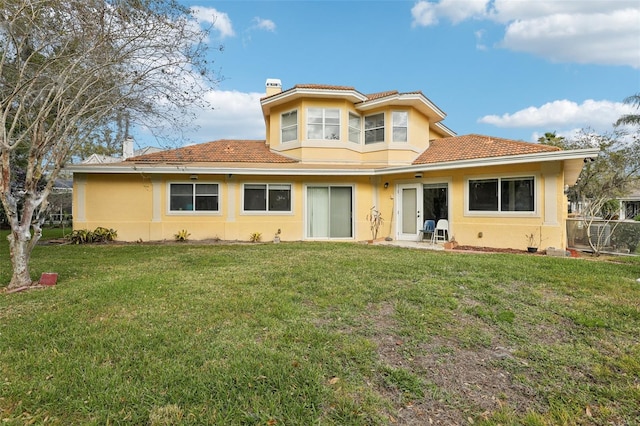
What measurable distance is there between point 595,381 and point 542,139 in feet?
106

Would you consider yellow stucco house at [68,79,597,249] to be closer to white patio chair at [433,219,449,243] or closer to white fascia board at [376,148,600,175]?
white fascia board at [376,148,600,175]

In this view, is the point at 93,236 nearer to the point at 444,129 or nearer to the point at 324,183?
the point at 324,183

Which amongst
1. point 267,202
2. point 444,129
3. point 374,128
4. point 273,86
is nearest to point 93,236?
point 267,202

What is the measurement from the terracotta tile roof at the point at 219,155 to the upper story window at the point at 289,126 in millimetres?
982

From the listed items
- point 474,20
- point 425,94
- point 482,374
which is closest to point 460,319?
point 482,374

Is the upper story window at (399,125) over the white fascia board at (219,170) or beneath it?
over

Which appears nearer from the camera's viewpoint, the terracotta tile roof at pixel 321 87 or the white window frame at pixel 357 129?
the terracotta tile roof at pixel 321 87

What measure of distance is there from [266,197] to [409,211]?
6052 millimetres

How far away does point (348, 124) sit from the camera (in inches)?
566

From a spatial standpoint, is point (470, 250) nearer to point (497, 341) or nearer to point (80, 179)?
point (497, 341)

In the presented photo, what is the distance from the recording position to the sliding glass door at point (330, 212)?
44.8ft

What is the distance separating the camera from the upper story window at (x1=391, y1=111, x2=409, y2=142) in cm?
1409

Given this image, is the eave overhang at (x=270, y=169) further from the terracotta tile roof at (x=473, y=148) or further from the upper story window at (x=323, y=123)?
the upper story window at (x=323, y=123)

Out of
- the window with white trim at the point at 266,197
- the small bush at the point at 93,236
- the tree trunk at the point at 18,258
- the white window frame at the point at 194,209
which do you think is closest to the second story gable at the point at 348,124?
the window with white trim at the point at 266,197
